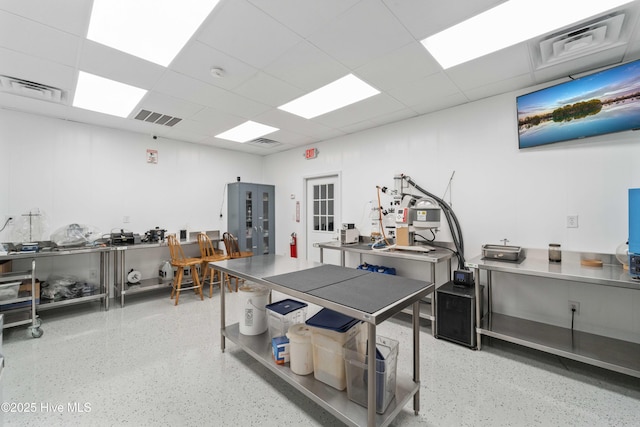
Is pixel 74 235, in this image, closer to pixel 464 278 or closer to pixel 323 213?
pixel 323 213

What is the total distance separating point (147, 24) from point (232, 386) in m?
2.96

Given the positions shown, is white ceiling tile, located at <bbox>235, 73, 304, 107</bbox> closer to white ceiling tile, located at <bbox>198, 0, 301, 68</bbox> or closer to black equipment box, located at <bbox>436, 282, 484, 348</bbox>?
white ceiling tile, located at <bbox>198, 0, 301, 68</bbox>

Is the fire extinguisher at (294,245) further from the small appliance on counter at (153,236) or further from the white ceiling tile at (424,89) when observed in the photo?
the white ceiling tile at (424,89)

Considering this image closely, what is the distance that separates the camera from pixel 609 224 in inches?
104

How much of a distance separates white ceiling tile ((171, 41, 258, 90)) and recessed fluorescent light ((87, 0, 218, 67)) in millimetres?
95

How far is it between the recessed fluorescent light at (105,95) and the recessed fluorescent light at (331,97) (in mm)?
1792

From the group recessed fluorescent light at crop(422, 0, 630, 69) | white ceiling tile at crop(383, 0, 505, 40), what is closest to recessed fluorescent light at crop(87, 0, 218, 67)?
white ceiling tile at crop(383, 0, 505, 40)

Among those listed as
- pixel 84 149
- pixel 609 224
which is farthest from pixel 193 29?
pixel 609 224

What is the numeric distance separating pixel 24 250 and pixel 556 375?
5.88 metres

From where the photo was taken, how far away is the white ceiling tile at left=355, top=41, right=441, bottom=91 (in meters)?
2.45

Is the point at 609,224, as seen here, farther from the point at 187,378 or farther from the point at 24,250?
the point at 24,250

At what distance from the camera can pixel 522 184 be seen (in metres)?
3.12

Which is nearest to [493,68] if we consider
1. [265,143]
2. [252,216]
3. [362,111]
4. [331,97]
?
[362,111]

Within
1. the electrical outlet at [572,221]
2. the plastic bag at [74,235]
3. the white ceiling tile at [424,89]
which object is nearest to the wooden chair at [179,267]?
the plastic bag at [74,235]
